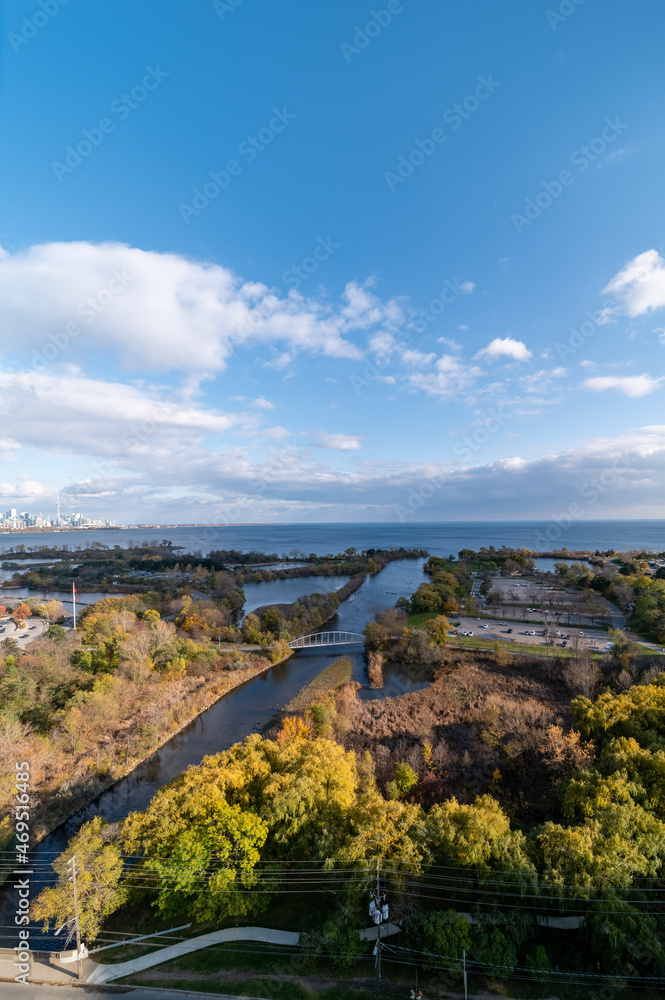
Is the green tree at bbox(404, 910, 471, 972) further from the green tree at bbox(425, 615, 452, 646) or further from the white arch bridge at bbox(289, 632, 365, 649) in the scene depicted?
the white arch bridge at bbox(289, 632, 365, 649)

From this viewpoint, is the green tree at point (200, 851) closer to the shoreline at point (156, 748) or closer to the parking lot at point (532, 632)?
the shoreline at point (156, 748)

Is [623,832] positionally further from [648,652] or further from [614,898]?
[648,652]

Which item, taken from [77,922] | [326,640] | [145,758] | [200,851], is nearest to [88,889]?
[77,922]

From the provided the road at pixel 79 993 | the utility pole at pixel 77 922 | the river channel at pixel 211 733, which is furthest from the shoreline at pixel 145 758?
the utility pole at pixel 77 922

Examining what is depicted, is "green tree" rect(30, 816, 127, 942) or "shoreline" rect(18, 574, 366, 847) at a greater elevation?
"green tree" rect(30, 816, 127, 942)

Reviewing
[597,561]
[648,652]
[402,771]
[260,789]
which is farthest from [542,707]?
[597,561]

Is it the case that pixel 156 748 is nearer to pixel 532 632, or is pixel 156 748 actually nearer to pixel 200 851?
pixel 200 851

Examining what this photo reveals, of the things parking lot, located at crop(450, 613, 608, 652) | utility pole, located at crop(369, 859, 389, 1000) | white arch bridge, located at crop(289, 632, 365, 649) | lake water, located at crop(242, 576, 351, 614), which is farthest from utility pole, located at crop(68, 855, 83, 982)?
lake water, located at crop(242, 576, 351, 614)
